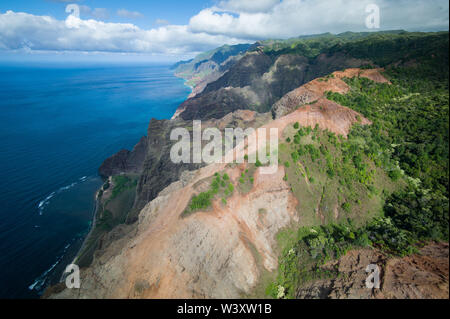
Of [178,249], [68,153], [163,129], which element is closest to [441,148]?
[178,249]

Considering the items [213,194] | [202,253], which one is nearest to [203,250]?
[202,253]

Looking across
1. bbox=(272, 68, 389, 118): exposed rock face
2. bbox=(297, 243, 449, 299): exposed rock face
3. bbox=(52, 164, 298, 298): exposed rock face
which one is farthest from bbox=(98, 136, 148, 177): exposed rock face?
bbox=(297, 243, 449, 299): exposed rock face

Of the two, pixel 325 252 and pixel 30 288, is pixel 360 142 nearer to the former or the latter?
pixel 325 252

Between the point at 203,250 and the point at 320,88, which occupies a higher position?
the point at 320,88

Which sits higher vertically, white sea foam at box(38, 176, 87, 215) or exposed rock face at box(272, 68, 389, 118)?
exposed rock face at box(272, 68, 389, 118)

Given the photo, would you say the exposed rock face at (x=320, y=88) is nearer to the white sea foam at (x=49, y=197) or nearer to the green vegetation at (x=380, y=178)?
the green vegetation at (x=380, y=178)

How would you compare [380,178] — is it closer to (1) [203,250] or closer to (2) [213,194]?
(2) [213,194]

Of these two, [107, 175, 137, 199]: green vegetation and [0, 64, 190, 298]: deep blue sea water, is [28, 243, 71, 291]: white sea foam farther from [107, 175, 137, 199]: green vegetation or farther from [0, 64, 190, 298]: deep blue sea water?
[107, 175, 137, 199]: green vegetation

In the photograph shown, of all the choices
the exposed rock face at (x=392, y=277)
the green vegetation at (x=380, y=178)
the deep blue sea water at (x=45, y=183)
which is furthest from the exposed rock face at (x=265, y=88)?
the exposed rock face at (x=392, y=277)

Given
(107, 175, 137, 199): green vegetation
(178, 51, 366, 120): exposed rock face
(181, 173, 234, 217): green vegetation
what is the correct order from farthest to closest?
(178, 51, 366, 120): exposed rock face, (107, 175, 137, 199): green vegetation, (181, 173, 234, 217): green vegetation
